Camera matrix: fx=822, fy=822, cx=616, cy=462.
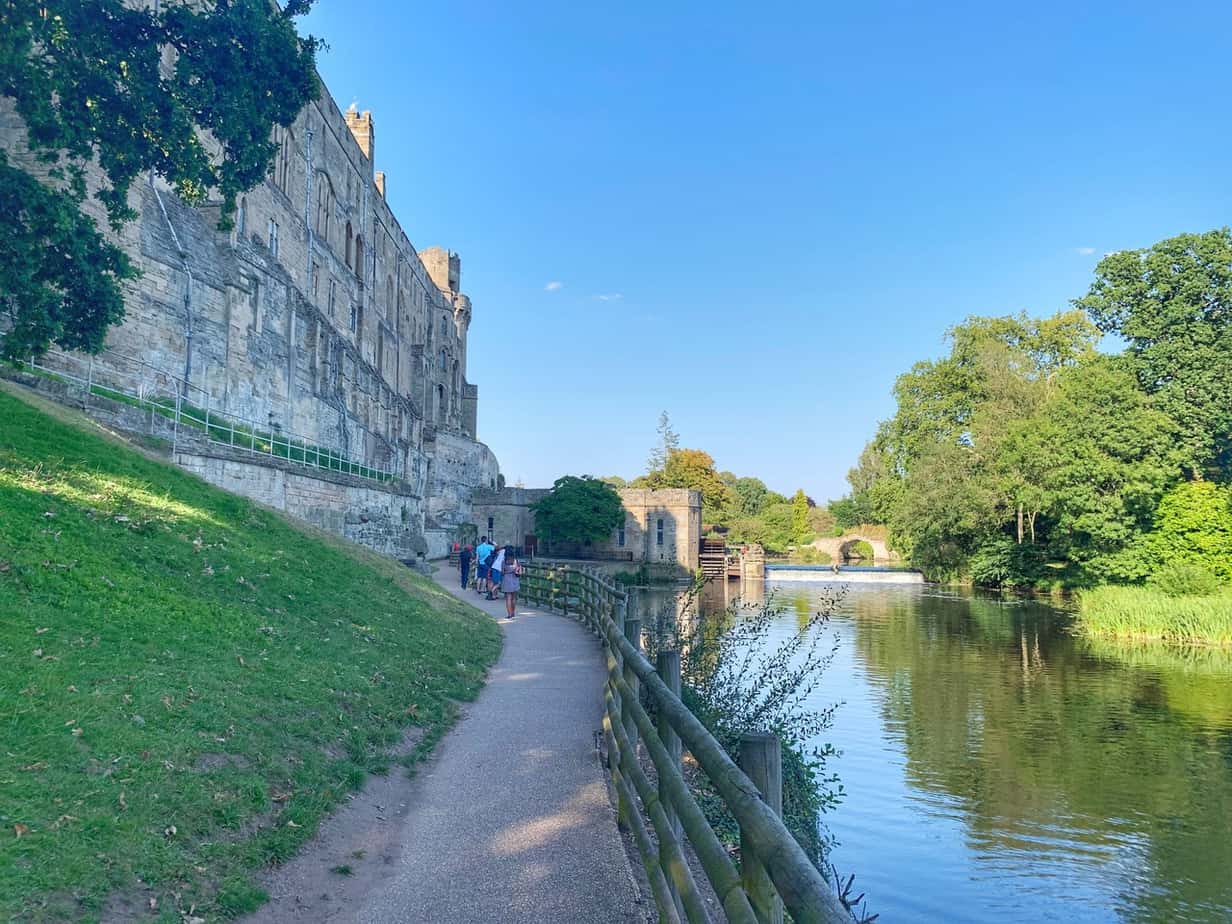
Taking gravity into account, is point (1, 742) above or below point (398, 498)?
below

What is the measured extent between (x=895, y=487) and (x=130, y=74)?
4797 cm

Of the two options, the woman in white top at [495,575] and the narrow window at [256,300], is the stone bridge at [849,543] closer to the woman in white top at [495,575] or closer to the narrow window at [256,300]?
the woman in white top at [495,575]

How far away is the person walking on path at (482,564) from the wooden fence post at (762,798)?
19.9m

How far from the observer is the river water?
28.0 ft

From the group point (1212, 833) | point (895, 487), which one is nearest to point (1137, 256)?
point (895, 487)

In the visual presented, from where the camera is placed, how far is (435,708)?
9023mm

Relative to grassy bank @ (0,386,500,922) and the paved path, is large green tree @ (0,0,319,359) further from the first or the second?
the paved path

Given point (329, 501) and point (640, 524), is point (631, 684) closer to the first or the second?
point (329, 501)

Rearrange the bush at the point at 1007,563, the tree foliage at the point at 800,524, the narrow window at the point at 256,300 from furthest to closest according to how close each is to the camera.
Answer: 1. the tree foliage at the point at 800,524
2. the bush at the point at 1007,563
3. the narrow window at the point at 256,300

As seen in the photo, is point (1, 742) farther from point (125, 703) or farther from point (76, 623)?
point (76, 623)

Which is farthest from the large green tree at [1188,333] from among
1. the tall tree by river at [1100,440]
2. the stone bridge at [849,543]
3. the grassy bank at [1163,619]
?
the stone bridge at [849,543]

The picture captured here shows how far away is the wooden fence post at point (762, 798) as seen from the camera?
9.23ft

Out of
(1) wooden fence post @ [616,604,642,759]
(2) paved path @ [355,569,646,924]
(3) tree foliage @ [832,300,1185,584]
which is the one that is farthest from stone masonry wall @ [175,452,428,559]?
(3) tree foliage @ [832,300,1185,584]

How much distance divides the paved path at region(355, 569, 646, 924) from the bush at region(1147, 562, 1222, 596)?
27.9 metres
